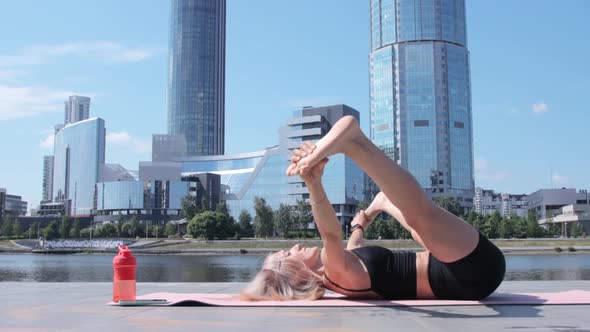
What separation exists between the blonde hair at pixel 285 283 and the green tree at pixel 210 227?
274 ft

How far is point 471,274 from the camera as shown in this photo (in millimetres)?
5664

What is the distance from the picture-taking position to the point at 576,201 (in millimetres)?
134375

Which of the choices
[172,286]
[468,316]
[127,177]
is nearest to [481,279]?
[468,316]

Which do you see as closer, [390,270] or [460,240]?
[460,240]

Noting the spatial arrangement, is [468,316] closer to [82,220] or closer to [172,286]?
[172,286]

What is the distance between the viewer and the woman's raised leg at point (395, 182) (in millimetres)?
4812

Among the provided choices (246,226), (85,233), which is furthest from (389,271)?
(85,233)

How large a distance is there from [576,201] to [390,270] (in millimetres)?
145278

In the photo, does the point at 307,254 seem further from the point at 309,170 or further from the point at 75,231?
the point at 75,231

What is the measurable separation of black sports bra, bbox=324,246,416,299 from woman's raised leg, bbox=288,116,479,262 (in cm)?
73

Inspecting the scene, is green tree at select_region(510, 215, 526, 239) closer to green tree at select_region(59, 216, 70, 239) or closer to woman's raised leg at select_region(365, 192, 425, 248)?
green tree at select_region(59, 216, 70, 239)

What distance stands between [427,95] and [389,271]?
458 ft

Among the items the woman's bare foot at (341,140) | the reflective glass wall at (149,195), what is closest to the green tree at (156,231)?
the reflective glass wall at (149,195)

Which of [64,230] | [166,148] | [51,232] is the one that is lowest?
[51,232]
